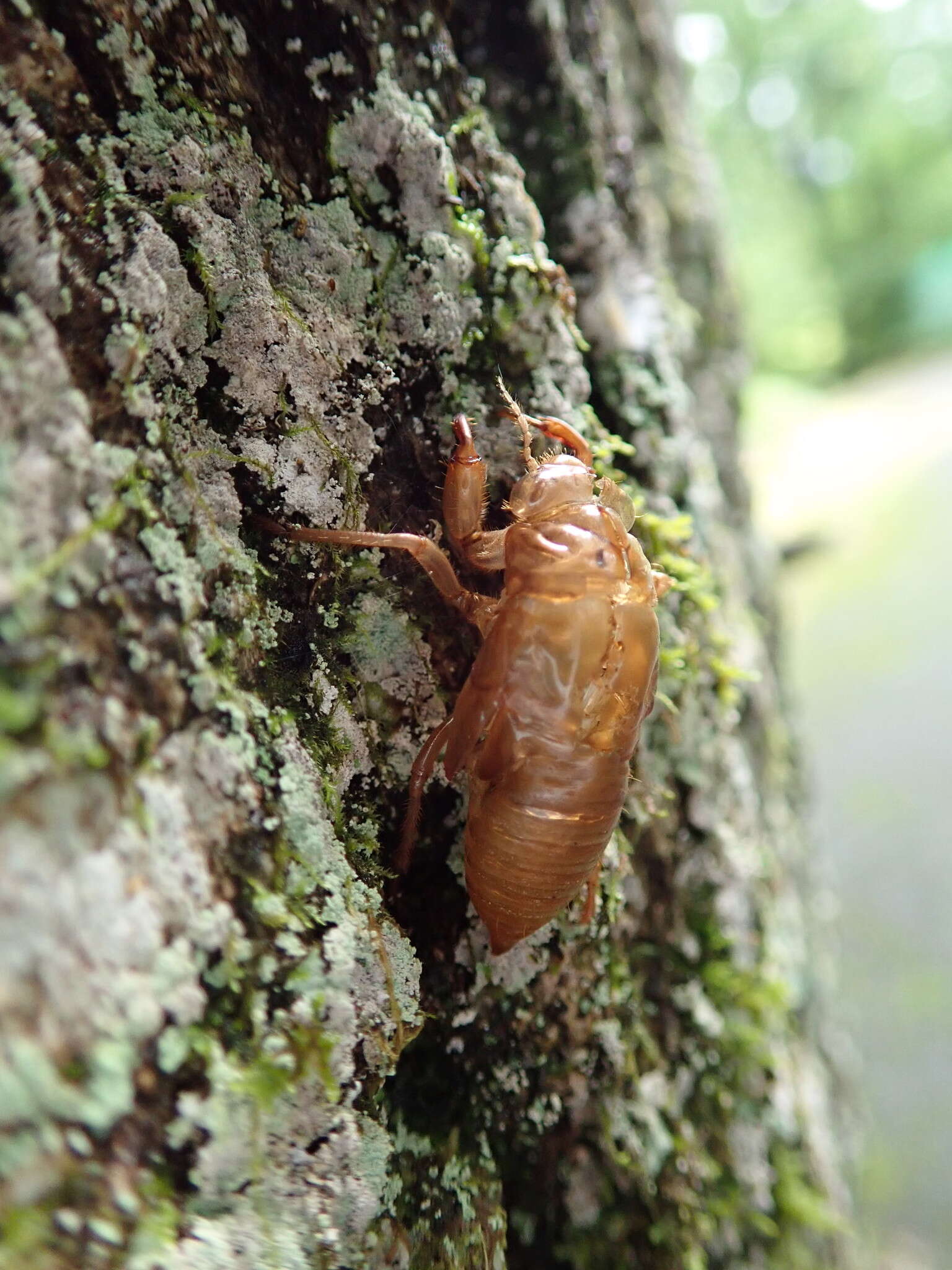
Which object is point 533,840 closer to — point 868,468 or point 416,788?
point 416,788

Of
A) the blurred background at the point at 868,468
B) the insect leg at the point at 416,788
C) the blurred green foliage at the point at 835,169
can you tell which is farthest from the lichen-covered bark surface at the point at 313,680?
the blurred green foliage at the point at 835,169

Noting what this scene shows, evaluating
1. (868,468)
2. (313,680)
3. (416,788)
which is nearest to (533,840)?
(416,788)

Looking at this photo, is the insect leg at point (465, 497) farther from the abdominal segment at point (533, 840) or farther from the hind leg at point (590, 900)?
the hind leg at point (590, 900)

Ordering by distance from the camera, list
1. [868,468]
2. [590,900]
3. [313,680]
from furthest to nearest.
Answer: [868,468]
[590,900]
[313,680]

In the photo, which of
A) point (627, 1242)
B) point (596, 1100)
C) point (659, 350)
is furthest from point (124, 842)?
point (659, 350)

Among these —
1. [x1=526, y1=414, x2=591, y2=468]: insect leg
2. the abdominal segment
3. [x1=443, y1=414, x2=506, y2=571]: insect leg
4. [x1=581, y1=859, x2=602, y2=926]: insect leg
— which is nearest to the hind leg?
[x1=581, y1=859, x2=602, y2=926]: insect leg

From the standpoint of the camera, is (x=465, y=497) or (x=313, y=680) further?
(x=465, y=497)
